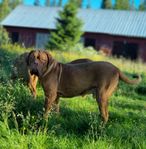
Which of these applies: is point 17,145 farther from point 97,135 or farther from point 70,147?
point 97,135

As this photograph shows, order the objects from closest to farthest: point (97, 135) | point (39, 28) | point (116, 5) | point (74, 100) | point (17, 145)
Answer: point (17, 145) → point (97, 135) → point (74, 100) → point (39, 28) → point (116, 5)

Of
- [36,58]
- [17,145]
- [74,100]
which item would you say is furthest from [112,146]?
[74,100]

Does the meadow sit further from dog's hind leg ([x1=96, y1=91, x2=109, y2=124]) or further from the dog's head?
the dog's head

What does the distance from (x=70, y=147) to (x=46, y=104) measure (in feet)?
4.53

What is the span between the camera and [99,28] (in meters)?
43.6

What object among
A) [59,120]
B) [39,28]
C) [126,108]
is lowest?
[39,28]

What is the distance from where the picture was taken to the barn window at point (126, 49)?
42125 millimetres

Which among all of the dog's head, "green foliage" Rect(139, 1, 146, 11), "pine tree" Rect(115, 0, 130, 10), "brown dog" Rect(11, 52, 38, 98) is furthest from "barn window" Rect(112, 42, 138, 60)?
"green foliage" Rect(139, 1, 146, 11)

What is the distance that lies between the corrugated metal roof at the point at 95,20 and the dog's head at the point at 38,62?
34626 mm

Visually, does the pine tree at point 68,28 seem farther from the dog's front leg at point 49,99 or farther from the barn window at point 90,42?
the dog's front leg at point 49,99

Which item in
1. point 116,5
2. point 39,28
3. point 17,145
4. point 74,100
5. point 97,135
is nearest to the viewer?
point 17,145

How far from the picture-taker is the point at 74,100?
33.2 feet

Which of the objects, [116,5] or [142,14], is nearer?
[142,14]

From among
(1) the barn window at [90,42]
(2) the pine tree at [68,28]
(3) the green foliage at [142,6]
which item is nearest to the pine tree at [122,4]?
(3) the green foliage at [142,6]
